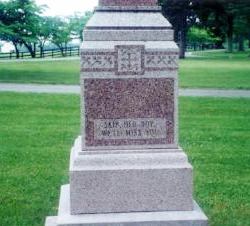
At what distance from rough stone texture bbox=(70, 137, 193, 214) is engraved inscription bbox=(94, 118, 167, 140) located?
19 cm

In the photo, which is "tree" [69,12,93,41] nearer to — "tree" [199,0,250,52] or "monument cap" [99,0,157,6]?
"tree" [199,0,250,52]

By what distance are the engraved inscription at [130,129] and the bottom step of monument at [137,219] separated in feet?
2.45

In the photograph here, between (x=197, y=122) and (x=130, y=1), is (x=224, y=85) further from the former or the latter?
(x=130, y=1)

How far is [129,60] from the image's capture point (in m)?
6.12

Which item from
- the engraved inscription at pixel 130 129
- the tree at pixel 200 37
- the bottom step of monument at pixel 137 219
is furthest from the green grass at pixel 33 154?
the tree at pixel 200 37

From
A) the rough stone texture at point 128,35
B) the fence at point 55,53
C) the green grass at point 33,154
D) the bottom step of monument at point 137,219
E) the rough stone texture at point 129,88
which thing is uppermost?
the rough stone texture at point 128,35

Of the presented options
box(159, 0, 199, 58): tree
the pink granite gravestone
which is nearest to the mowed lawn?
the pink granite gravestone

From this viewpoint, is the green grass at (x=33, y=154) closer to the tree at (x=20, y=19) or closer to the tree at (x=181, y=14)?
the tree at (x=20, y=19)

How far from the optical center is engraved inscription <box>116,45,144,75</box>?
6121 mm

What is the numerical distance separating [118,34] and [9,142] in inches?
235

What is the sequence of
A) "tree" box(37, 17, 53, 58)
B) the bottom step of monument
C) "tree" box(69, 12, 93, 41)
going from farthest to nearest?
"tree" box(69, 12, 93, 41), "tree" box(37, 17, 53, 58), the bottom step of monument

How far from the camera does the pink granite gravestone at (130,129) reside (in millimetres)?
6062

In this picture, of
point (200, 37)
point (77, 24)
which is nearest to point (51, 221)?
point (77, 24)

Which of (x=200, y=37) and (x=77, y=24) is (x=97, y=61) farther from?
(x=200, y=37)
